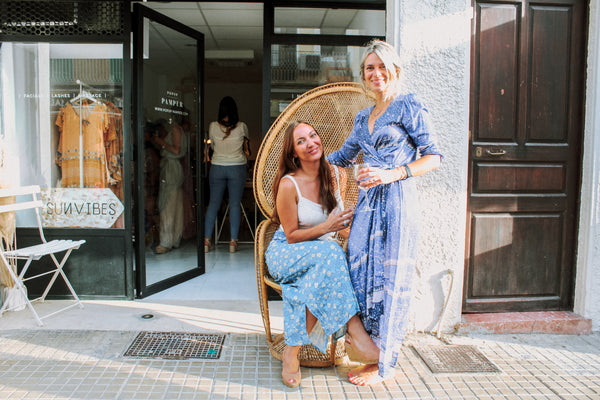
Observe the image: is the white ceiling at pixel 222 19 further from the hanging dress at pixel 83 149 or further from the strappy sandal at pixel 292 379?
the strappy sandal at pixel 292 379

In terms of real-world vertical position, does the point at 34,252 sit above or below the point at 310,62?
below

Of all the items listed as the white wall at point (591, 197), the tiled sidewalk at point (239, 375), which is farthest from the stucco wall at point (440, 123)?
the white wall at point (591, 197)

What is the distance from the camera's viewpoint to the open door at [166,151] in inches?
152

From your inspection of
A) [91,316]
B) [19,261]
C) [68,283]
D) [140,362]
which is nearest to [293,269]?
[140,362]

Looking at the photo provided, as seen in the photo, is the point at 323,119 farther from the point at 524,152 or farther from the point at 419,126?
the point at 524,152

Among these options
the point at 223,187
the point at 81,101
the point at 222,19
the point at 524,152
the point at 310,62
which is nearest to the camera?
the point at 524,152

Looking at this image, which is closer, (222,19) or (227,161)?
(222,19)

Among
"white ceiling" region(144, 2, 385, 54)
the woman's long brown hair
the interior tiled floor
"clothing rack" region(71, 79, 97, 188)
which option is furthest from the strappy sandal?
"white ceiling" region(144, 2, 385, 54)

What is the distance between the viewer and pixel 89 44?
3746 millimetres

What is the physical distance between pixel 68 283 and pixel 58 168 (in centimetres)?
103

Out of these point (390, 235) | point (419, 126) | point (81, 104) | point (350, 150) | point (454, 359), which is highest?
point (81, 104)

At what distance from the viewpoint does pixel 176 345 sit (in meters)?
2.92

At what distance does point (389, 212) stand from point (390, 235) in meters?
0.12

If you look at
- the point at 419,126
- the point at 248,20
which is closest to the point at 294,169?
the point at 419,126
